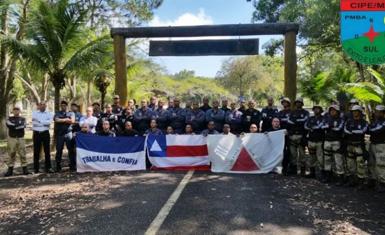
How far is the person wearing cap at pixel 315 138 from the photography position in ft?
37.9

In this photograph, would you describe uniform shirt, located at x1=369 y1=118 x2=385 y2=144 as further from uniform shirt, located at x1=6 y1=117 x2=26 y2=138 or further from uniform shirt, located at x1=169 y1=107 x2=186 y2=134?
uniform shirt, located at x1=6 y1=117 x2=26 y2=138

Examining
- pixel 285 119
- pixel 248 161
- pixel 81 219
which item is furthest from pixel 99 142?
pixel 81 219

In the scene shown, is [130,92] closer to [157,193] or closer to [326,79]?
[326,79]

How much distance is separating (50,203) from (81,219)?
1660 millimetres

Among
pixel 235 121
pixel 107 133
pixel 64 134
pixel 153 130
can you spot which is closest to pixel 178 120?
pixel 153 130

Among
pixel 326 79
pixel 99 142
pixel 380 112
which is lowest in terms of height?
pixel 99 142

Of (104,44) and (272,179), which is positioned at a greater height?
(104,44)

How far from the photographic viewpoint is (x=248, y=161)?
12.4 m

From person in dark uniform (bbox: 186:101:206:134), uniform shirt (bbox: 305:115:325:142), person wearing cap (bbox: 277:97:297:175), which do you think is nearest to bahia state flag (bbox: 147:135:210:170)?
person in dark uniform (bbox: 186:101:206:134)

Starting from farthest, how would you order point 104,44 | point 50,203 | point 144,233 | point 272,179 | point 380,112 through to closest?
point 104,44
point 272,179
point 380,112
point 50,203
point 144,233

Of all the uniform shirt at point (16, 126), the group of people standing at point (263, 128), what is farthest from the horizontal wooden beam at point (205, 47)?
the uniform shirt at point (16, 126)

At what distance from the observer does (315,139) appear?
11.7m

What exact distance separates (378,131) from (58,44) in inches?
441

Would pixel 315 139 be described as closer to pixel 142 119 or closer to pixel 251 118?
pixel 251 118
